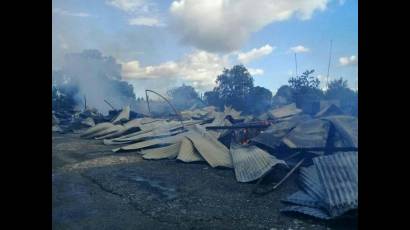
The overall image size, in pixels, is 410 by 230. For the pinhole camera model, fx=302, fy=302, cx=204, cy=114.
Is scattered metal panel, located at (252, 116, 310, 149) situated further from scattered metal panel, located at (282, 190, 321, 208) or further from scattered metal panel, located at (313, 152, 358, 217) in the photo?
scattered metal panel, located at (282, 190, 321, 208)

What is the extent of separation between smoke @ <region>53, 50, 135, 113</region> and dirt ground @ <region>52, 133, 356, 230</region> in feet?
50.4

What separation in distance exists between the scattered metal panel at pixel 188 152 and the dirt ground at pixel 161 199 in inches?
8.2

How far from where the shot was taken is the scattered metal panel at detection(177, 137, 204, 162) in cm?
731

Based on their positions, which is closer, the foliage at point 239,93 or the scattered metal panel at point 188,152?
the scattered metal panel at point 188,152

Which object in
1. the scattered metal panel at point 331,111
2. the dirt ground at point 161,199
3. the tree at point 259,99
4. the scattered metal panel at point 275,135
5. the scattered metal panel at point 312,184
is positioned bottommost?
the dirt ground at point 161,199

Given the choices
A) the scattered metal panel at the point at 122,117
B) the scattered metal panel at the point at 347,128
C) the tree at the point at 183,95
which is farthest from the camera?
the tree at the point at 183,95

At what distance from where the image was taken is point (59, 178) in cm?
612

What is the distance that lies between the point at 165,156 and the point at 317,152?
3.74 metres

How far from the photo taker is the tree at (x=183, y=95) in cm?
2231

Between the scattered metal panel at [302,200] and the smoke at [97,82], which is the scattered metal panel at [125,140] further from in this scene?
the smoke at [97,82]

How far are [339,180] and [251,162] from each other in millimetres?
2129

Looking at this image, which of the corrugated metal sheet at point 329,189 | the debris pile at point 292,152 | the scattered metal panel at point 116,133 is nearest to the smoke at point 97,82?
the scattered metal panel at point 116,133
